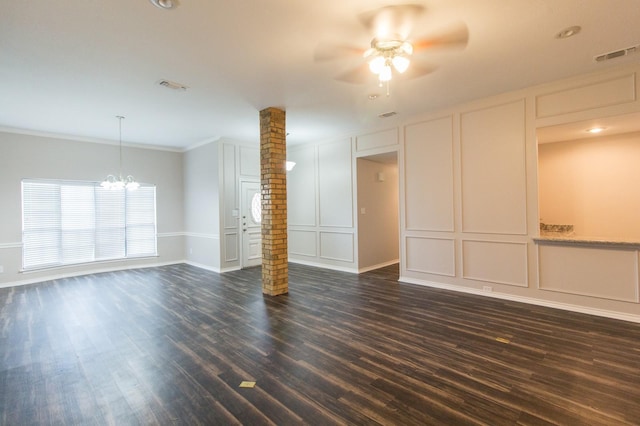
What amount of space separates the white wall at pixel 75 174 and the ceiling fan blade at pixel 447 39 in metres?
6.87

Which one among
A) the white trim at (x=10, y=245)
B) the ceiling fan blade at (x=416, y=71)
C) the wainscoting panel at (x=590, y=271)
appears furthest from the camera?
the white trim at (x=10, y=245)

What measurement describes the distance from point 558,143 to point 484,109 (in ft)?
5.09

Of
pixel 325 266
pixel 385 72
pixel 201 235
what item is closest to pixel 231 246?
pixel 201 235

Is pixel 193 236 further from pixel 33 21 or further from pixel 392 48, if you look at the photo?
pixel 392 48

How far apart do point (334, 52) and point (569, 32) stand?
7.22 ft

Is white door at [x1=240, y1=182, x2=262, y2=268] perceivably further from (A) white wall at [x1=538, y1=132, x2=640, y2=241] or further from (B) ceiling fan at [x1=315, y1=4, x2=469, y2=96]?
(A) white wall at [x1=538, y1=132, x2=640, y2=241]

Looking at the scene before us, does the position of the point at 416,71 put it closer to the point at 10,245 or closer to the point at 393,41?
the point at 393,41

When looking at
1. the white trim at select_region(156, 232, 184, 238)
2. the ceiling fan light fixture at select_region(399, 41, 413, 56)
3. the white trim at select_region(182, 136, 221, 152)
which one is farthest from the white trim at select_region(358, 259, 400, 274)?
the white trim at select_region(156, 232, 184, 238)

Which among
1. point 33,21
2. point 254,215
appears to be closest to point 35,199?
point 254,215

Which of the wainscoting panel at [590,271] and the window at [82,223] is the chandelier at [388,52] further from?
the window at [82,223]

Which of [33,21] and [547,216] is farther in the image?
[547,216]

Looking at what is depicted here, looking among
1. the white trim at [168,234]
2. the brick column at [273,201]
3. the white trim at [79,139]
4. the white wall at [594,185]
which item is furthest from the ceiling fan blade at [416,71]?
the white trim at [168,234]

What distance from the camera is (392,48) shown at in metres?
2.84

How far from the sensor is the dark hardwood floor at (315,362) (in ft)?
6.86
